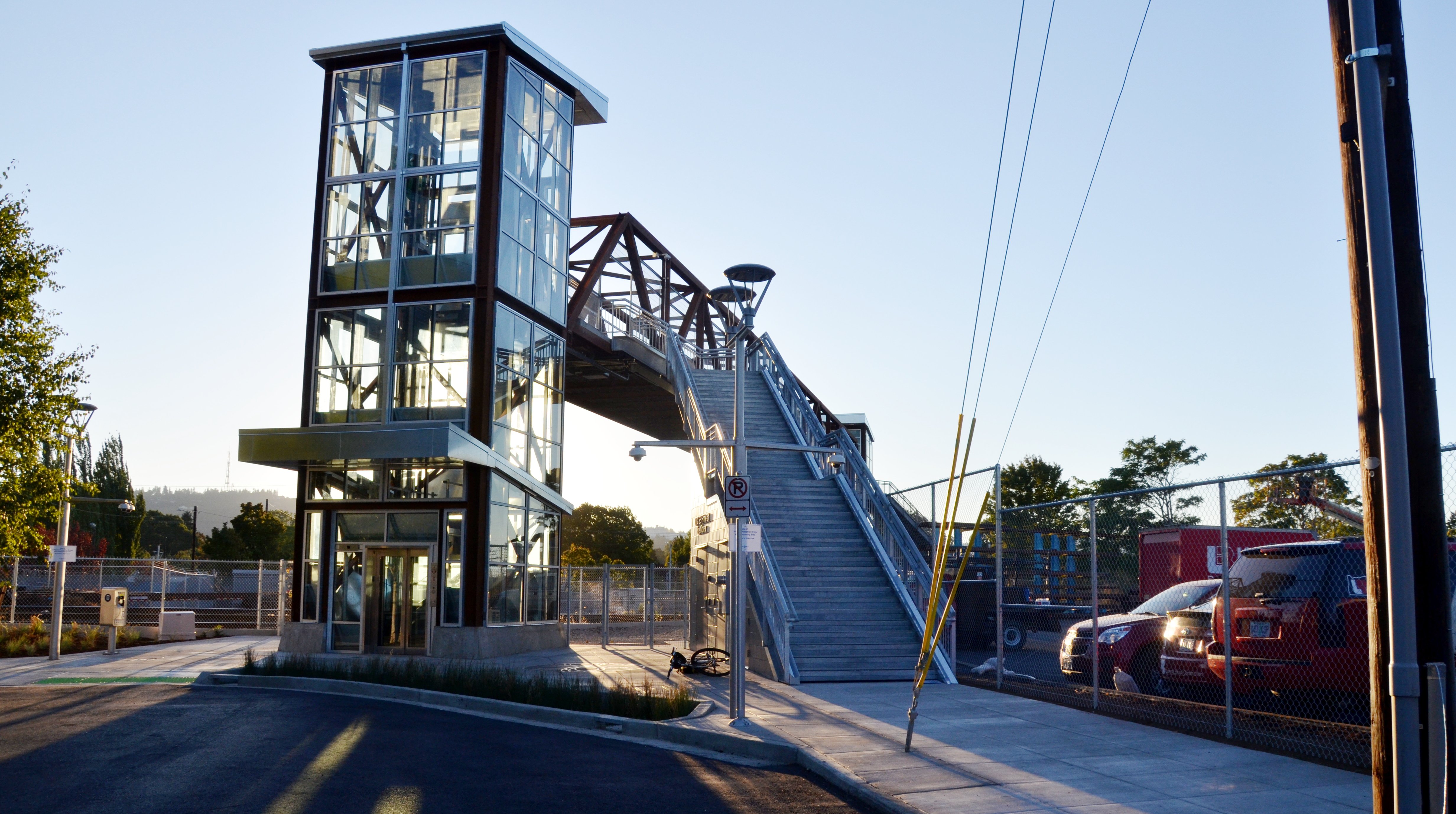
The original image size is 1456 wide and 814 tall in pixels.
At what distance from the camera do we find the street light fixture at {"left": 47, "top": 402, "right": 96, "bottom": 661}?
22.6 m

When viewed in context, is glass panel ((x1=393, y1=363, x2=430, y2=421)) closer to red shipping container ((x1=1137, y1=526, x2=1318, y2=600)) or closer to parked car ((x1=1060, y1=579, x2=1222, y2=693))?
parked car ((x1=1060, y1=579, x2=1222, y2=693))

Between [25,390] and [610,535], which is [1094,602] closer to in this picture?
[25,390]

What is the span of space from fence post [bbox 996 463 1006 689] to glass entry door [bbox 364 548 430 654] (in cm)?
1382

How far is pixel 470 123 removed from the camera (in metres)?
Result: 27.8

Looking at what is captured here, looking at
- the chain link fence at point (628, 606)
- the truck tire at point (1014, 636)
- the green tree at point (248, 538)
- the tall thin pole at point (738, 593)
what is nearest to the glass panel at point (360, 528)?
the chain link fence at point (628, 606)

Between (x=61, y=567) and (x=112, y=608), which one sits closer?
(x=61, y=567)

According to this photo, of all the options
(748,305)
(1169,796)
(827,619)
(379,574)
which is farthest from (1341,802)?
(748,305)

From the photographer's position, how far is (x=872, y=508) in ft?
80.9

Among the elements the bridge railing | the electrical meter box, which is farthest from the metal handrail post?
the bridge railing

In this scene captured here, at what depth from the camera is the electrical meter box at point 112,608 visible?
2439 centimetres

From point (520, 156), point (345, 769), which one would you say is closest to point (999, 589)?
point (345, 769)

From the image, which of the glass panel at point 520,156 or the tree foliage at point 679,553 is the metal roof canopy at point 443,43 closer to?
the glass panel at point 520,156

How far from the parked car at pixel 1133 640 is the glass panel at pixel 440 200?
690 inches

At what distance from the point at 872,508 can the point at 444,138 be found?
13.9m
